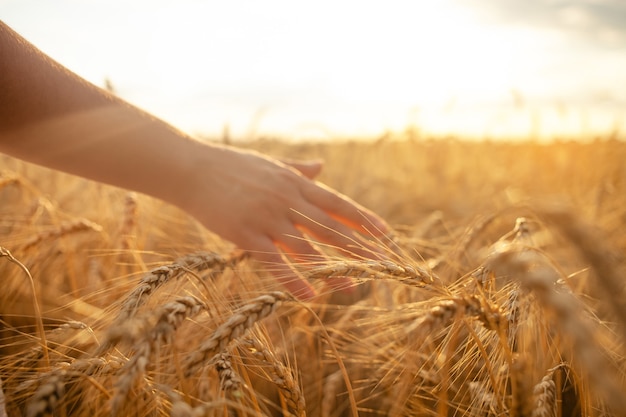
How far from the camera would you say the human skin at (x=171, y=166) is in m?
1.14

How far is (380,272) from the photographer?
2.80 ft

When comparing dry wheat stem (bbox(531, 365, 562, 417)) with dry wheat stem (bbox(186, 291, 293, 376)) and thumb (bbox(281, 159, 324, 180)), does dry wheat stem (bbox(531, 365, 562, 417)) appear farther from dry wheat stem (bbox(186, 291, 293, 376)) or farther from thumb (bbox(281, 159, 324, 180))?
thumb (bbox(281, 159, 324, 180))

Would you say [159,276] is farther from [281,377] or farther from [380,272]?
[380,272]

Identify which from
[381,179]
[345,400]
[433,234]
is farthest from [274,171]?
[381,179]

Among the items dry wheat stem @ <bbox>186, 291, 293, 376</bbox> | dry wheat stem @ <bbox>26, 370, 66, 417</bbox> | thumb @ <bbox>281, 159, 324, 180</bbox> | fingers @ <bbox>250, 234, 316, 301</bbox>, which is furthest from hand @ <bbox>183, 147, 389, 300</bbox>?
dry wheat stem @ <bbox>26, 370, 66, 417</bbox>

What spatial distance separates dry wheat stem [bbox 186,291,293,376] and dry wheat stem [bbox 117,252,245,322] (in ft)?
0.48

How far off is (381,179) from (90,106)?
3555mm

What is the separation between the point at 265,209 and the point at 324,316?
67 centimetres

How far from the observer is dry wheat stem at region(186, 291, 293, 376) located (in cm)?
72

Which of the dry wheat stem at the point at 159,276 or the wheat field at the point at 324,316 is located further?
the dry wheat stem at the point at 159,276

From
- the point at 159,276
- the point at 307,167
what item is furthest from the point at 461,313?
the point at 307,167

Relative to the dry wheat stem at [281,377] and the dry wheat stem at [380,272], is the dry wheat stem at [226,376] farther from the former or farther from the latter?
the dry wheat stem at [380,272]

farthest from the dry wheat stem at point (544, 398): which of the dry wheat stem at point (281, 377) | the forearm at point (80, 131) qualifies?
the forearm at point (80, 131)

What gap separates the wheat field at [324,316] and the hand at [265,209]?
0.08 meters
